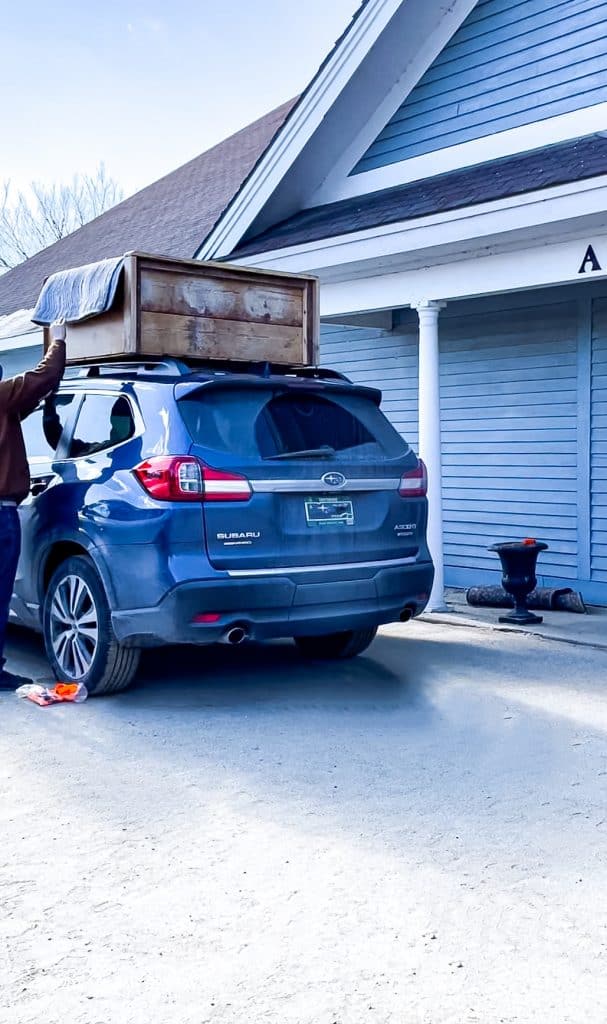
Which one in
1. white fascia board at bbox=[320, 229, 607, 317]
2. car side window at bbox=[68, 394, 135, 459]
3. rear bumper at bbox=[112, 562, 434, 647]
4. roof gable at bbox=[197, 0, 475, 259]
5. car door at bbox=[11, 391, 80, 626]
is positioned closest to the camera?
rear bumper at bbox=[112, 562, 434, 647]

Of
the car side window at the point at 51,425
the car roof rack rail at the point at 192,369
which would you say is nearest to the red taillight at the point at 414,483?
the car roof rack rail at the point at 192,369

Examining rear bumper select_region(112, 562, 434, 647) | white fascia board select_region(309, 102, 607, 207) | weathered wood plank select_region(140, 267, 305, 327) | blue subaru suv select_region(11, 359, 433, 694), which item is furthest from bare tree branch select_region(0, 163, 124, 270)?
rear bumper select_region(112, 562, 434, 647)

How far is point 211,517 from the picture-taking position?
5770mm

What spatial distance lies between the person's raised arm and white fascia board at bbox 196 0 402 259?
500 centimetres

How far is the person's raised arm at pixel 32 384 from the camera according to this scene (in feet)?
20.8

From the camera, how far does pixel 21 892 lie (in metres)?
3.68

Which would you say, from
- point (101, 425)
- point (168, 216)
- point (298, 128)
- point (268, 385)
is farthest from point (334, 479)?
point (168, 216)

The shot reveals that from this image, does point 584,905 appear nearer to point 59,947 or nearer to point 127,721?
point 59,947

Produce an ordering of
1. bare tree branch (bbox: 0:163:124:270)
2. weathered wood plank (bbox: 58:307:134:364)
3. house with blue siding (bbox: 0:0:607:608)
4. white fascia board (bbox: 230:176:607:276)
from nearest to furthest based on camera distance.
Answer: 1. weathered wood plank (bbox: 58:307:134:364)
2. white fascia board (bbox: 230:176:607:276)
3. house with blue siding (bbox: 0:0:607:608)
4. bare tree branch (bbox: 0:163:124:270)

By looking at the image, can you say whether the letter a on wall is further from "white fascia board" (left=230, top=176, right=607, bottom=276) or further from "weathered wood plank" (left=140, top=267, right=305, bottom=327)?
"weathered wood plank" (left=140, top=267, right=305, bottom=327)

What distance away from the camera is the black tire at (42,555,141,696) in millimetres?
6051

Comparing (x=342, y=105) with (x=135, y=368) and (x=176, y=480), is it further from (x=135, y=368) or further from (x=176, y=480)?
(x=176, y=480)

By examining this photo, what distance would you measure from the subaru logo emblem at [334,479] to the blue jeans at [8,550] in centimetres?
176

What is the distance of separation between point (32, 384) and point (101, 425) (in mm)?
445
